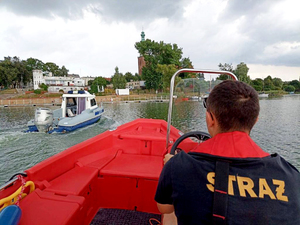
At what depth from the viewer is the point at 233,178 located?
708 millimetres

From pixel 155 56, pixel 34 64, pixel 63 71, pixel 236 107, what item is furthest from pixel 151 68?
pixel 34 64

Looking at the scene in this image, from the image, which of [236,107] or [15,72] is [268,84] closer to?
[236,107]

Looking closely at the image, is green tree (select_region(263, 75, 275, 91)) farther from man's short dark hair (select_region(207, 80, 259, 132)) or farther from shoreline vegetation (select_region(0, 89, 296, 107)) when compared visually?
man's short dark hair (select_region(207, 80, 259, 132))

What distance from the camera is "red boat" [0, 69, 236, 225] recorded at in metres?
1.47

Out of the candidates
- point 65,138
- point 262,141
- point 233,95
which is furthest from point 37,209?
point 262,141

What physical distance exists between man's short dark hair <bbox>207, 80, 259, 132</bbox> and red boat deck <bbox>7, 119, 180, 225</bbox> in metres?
1.32

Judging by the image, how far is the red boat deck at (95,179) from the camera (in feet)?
4.84

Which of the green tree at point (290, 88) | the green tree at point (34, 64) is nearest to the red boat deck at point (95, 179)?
the green tree at point (34, 64)

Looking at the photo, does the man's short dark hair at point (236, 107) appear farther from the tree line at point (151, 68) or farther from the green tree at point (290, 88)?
the green tree at point (290, 88)

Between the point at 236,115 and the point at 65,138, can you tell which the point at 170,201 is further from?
the point at 65,138

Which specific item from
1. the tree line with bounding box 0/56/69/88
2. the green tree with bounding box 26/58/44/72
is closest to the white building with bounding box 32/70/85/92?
the tree line with bounding box 0/56/69/88

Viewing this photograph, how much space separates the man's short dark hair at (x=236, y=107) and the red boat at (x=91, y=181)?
1163 mm

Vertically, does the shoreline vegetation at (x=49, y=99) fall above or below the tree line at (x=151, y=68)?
below

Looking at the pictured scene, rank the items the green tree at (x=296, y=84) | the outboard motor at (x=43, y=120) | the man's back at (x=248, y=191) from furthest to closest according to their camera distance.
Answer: the green tree at (x=296, y=84), the outboard motor at (x=43, y=120), the man's back at (x=248, y=191)
